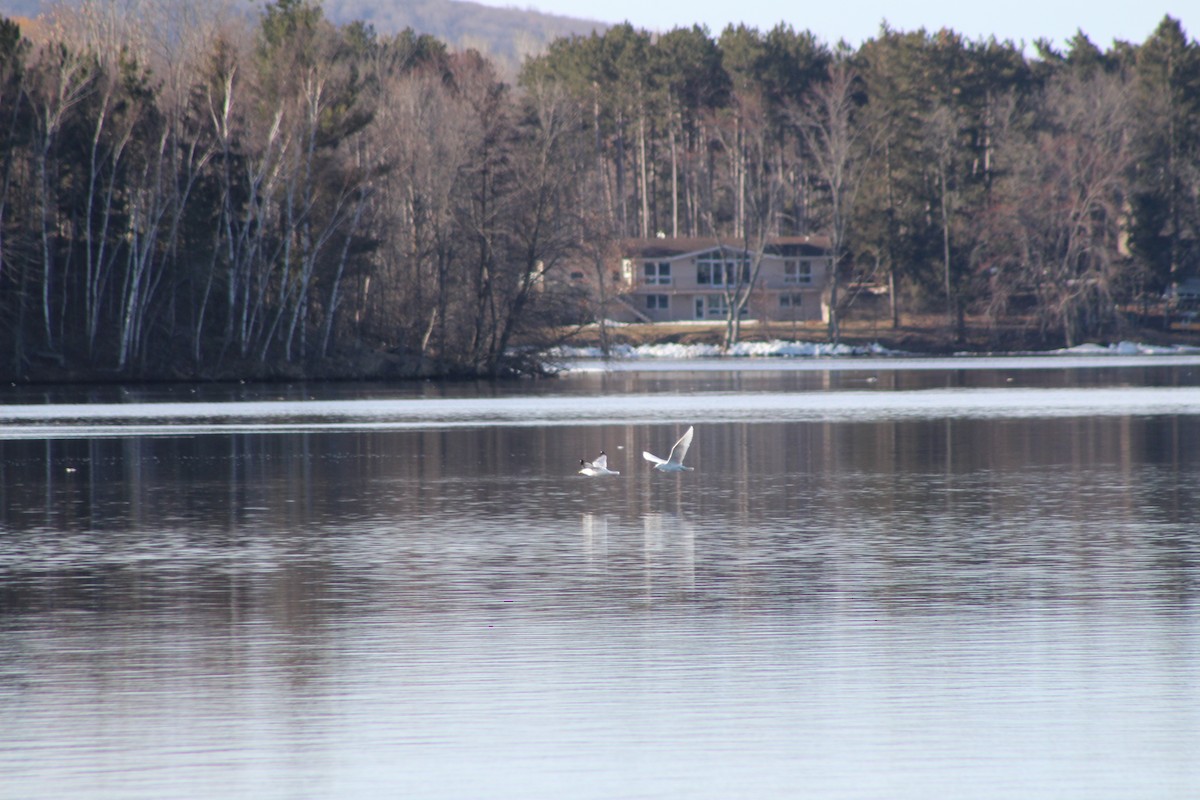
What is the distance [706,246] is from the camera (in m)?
117

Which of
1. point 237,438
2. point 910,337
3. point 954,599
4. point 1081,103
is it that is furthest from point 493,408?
point 1081,103

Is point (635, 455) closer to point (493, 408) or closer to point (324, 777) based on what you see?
point (493, 408)

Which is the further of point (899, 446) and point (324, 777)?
point (899, 446)

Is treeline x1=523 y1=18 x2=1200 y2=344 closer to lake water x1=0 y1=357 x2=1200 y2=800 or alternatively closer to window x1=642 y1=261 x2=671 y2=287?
window x1=642 y1=261 x2=671 y2=287

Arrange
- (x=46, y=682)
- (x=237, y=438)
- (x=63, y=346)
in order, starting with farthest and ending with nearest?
1. (x=63, y=346)
2. (x=237, y=438)
3. (x=46, y=682)

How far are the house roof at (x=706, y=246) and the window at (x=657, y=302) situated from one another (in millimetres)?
3670

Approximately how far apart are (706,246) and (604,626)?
347 feet

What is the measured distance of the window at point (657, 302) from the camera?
12012 centimetres

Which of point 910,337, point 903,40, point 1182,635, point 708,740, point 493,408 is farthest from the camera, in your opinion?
point 903,40

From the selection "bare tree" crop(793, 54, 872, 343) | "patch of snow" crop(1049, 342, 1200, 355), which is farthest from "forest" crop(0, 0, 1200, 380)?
"bare tree" crop(793, 54, 872, 343)

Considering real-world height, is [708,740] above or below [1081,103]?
below

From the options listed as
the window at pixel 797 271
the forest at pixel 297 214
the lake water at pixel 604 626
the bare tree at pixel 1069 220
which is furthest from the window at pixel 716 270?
the lake water at pixel 604 626

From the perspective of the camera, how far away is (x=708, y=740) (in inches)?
365

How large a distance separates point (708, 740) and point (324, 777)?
2.13 m
